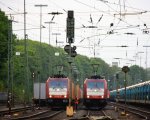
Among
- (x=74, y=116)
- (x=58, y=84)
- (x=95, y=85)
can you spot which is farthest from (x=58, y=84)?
(x=74, y=116)

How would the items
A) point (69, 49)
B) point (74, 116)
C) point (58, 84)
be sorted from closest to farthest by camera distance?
point (69, 49) → point (74, 116) → point (58, 84)

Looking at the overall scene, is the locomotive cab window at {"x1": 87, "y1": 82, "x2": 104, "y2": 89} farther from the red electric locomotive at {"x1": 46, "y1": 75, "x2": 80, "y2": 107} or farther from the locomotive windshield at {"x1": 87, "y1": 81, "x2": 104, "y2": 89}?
the red electric locomotive at {"x1": 46, "y1": 75, "x2": 80, "y2": 107}

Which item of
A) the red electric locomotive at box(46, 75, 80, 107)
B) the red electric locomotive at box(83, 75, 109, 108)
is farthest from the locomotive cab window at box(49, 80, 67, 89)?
the red electric locomotive at box(83, 75, 109, 108)

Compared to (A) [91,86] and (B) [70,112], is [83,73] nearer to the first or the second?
(A) [91,86]

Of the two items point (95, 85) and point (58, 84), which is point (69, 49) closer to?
point (58, 84)

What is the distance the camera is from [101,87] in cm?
5875

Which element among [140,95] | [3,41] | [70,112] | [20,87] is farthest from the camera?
[20,87]

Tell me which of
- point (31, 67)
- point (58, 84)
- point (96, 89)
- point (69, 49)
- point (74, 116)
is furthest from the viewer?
point (31, 67)

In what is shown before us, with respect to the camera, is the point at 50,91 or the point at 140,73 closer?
the point at 50,91

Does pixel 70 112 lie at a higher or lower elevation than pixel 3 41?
lower

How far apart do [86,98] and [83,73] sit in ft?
374

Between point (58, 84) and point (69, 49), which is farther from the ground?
point (69, 49)

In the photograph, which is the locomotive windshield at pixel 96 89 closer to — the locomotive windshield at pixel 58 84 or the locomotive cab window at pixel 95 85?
the locomotive cab window at pixel 95 85

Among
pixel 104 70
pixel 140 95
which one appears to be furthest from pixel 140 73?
pixel 140 95
